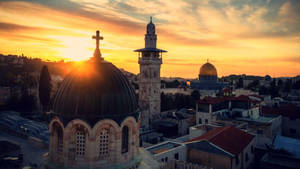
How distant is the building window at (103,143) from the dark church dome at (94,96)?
713 millimetres

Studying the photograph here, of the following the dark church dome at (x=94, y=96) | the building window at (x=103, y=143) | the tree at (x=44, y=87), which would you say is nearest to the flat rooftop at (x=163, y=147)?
the dark church dome at (x=94, y=96)

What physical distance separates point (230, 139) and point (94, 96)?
1831 centimetres

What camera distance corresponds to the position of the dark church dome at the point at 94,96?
10.4 metres

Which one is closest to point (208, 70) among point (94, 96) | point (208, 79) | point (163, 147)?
point (208, 79)

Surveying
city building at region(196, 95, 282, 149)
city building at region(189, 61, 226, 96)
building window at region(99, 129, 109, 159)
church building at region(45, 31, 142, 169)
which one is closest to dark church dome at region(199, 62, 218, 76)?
city building at region(189, 61, 226, 96)

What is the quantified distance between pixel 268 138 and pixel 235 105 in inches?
360

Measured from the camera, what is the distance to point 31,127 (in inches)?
1478

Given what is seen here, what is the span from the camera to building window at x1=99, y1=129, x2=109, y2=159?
34.2ft

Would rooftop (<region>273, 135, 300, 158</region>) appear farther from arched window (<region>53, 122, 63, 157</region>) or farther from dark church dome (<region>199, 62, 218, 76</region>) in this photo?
dark church dome (<region>199, 62, 218, 76</region>)

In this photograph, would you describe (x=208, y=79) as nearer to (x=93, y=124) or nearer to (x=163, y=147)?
(x=163, y=147)

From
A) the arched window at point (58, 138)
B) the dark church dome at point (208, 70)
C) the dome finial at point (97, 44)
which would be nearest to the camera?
the arched window at point (58, 138)

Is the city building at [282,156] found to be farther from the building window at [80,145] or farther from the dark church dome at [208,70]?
the dark church dome at [208,70]

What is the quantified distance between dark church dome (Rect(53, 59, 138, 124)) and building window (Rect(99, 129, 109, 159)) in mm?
713

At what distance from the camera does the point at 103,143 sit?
10500mm
